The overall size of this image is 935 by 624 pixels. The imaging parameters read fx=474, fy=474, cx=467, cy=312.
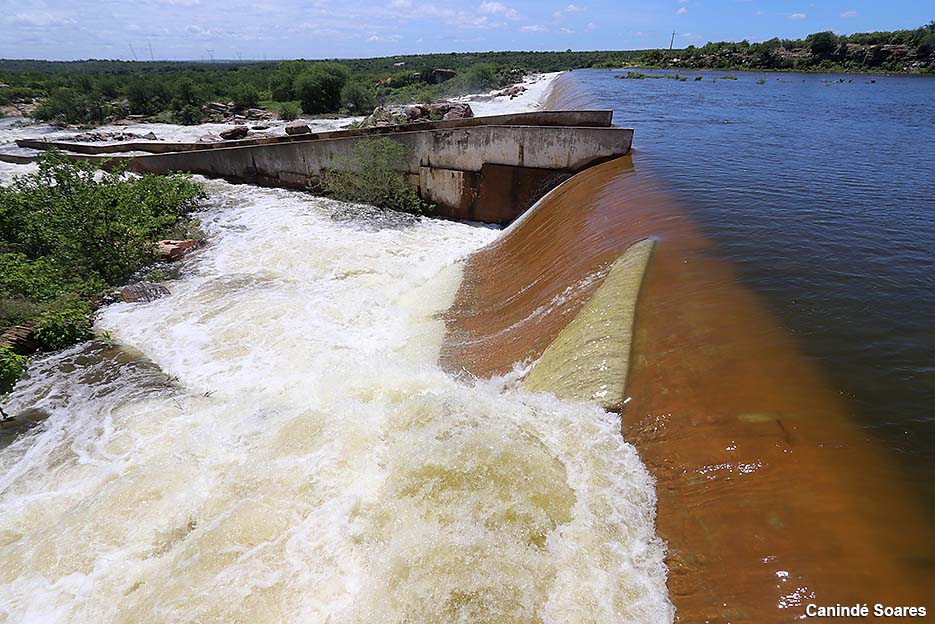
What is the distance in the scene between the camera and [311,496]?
15.1 ft

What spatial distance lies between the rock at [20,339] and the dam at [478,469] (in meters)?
0.45

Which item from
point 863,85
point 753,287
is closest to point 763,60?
point 863,85

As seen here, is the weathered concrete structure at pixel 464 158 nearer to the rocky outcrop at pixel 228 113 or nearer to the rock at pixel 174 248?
the rock at pixel 174 248

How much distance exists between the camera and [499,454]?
4641 millimetres

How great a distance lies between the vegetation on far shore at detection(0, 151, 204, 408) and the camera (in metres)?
8.12

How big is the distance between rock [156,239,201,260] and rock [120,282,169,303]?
1.77 metres

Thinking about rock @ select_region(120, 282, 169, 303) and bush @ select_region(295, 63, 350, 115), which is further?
bush @ select_region(295, 63, 350, 115)

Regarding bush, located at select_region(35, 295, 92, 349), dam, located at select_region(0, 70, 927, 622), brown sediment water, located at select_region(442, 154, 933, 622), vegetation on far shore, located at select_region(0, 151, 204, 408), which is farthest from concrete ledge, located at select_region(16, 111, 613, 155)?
bush, located at select_region(35, 295, 92, 349)

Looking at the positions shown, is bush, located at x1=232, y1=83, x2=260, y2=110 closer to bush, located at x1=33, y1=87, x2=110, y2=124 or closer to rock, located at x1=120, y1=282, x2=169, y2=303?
bush, located at x1=33, y1=87, x2=110, y2=124

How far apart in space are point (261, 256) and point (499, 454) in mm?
9193

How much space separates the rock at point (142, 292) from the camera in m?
9.50

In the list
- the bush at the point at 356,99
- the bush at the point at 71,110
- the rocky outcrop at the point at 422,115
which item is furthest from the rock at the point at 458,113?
the bush at the point at 71,110

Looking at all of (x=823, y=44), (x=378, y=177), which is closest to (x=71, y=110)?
(x=378, y=177)

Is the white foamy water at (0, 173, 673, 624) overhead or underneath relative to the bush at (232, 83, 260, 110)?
underneath
